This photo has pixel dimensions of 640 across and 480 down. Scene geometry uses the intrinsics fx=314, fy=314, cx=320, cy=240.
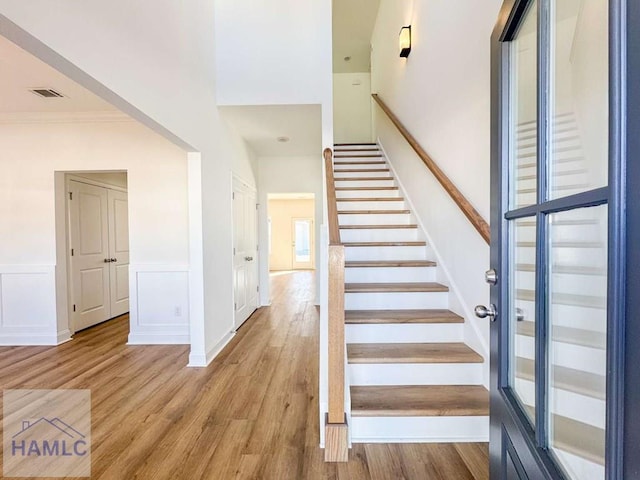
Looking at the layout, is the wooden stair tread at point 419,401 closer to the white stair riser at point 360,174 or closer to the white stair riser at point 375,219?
the white stair riser at point 375,219

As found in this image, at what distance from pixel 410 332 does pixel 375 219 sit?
4.61ft

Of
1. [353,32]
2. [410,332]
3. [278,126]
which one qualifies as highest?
[353,32]

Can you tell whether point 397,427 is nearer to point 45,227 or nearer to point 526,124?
point 526,124

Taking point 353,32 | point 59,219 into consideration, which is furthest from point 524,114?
point 353,32

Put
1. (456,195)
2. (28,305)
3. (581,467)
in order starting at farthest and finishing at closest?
(28,305)
(456,195)
(581,467)

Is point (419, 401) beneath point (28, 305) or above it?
beneath

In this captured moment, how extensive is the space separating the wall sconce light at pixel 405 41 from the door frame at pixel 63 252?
3.49 meters

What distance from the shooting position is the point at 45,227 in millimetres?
3578

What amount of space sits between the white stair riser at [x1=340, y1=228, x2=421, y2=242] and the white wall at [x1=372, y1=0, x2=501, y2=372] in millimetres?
194

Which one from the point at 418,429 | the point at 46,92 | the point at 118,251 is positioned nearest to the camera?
the point at 418,429

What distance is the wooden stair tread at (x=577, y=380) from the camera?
617 millimetres

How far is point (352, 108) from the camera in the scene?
6672 mm

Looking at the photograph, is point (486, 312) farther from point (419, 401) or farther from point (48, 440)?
point (48, 440)

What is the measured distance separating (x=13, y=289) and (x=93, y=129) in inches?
80.1
